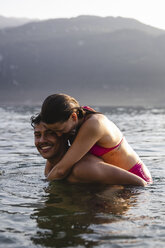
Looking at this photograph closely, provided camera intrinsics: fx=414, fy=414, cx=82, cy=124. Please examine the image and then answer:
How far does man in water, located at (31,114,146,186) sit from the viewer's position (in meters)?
5.90

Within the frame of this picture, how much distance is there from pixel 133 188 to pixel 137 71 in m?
173

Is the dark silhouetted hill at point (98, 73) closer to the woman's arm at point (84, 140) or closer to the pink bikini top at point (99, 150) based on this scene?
the pink bikini top at point (99, 150)

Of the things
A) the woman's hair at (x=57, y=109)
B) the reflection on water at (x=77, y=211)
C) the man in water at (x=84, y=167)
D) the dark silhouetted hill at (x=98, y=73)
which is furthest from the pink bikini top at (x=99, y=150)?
the dark silhouetted hill at (x=98, y=73)

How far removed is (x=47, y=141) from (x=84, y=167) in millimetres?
749

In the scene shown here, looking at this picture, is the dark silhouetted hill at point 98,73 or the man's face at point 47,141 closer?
the man's face at point 47,141

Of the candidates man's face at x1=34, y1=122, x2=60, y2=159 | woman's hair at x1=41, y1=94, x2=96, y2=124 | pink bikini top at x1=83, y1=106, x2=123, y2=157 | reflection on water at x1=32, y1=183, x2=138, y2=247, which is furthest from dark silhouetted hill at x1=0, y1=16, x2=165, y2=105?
woman's hair at x1=41, y1=94, x2=96, y2=124

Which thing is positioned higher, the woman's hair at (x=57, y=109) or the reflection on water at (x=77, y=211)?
the woman's hair at (x=57, y=109)

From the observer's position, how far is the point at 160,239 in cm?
392

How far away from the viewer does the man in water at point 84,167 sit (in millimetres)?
5902

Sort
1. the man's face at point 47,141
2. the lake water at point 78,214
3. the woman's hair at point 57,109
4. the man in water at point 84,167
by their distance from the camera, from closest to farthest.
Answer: the lake water at point 78,214 → the woman's hair at point 57,109 → the man in water at point 84,167 → the man's face at point 47,141

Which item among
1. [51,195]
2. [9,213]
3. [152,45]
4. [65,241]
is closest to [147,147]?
[51,195]

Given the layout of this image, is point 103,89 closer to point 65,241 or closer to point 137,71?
point 137,71

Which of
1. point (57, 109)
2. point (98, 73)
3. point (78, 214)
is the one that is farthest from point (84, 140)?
point (98, 73)

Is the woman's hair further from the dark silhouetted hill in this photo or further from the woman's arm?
the dark silhouetted hill
